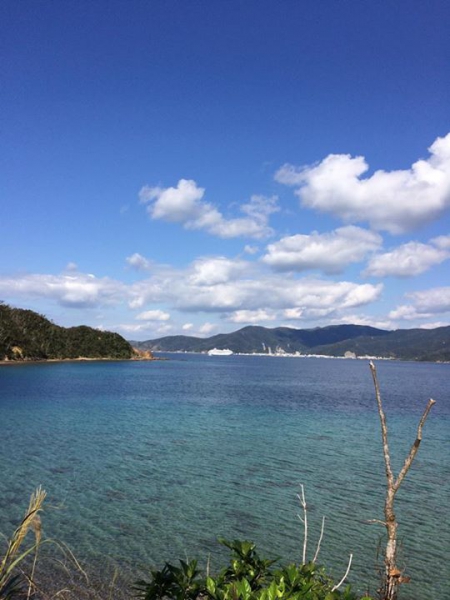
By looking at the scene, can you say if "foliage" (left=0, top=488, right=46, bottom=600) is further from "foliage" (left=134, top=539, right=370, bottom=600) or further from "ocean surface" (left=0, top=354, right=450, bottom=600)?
"foliage" (left=134, top=539, right=370, bottom=600)

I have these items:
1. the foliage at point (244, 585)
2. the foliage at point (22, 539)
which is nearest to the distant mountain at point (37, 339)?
the foliage at point (22, 539)

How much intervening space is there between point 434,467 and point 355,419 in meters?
19.5

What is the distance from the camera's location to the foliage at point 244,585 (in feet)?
15.8

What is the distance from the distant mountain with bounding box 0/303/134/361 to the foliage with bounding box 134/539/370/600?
5906 inches

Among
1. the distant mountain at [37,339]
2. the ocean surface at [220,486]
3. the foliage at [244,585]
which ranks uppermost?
the distant mountain at [37,339]

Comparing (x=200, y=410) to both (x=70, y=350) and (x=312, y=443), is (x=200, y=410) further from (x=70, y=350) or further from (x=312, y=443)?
(x=70, y=350)

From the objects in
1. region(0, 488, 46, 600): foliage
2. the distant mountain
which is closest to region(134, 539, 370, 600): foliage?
region(0, 488, 46, 600): foliage

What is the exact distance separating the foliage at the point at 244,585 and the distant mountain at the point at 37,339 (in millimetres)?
150003

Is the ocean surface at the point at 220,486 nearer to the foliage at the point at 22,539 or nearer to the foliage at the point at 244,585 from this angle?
the foliage at the point at 22,539

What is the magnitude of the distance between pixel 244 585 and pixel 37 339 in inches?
6821

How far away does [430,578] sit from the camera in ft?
42.9

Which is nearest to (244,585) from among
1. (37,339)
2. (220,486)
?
(220,486)

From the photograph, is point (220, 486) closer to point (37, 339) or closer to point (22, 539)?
point (22, 539)

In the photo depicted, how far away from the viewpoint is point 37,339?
162 m
